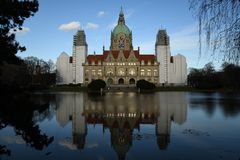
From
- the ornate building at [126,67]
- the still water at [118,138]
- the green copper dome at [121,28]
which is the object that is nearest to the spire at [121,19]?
the green copper dome at [121,28]

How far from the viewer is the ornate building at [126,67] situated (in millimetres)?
110125

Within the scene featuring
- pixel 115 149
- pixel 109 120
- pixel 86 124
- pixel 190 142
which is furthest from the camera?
pixel 109 120

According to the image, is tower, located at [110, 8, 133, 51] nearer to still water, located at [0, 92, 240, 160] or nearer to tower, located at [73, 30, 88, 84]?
tower, located at [73, 30, 88, 84]

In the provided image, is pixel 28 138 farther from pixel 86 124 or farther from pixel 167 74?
pixel 167 74

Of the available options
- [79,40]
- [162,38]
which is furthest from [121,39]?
[79,40]

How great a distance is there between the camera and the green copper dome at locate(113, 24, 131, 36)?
11625 centimetres

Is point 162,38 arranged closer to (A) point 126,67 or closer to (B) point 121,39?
(B) point 121,39

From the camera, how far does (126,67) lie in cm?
11162

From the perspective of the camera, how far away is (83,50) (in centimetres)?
11094

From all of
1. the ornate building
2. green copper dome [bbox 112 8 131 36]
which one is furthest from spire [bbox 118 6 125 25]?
the ornate building

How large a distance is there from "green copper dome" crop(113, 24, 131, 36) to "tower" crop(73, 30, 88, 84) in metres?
13.2

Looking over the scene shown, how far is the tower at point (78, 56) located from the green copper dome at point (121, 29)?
43.3 ft

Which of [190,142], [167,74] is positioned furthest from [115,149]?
[167,74]

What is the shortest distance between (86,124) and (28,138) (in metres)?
4.55
